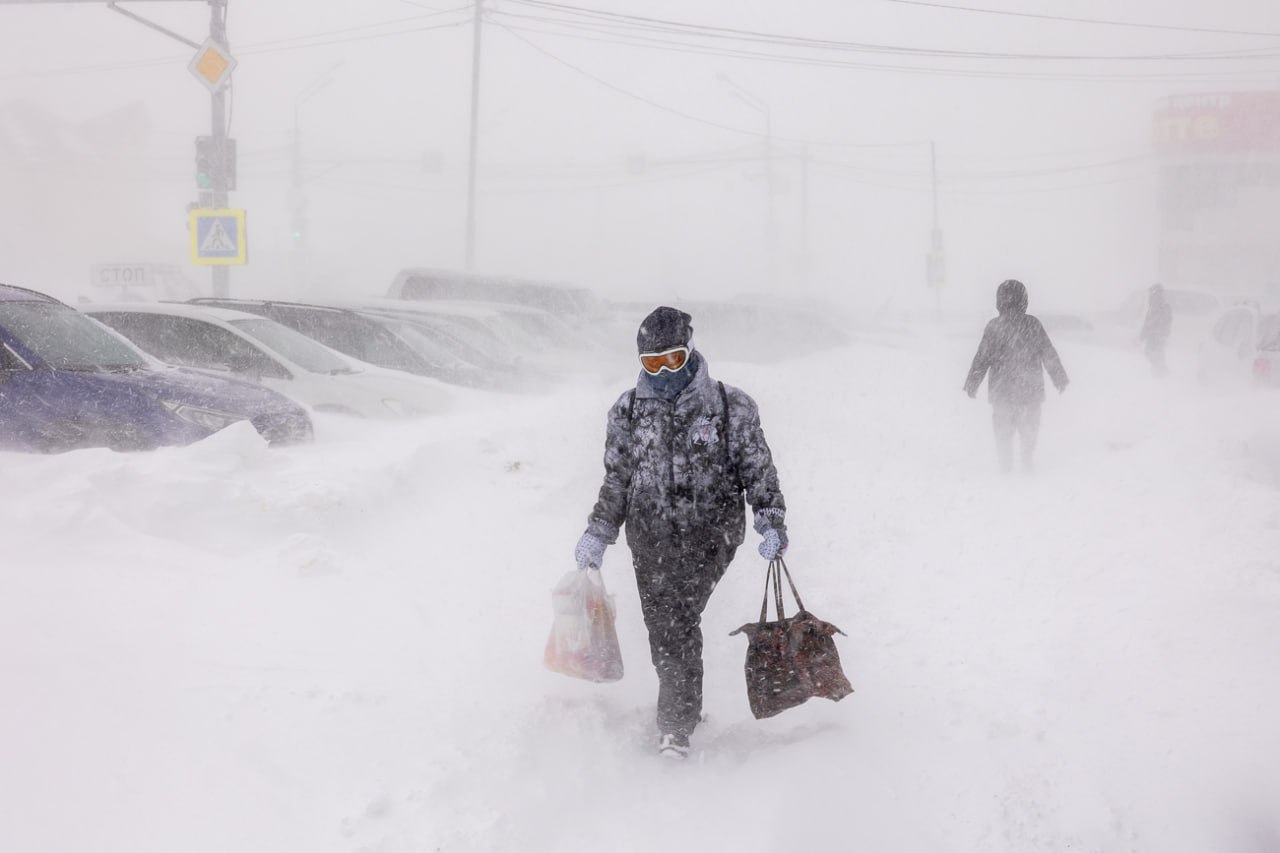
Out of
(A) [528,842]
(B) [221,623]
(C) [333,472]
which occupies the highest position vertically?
(C) [333,472]

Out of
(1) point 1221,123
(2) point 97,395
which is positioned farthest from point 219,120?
(1) point 1221,123

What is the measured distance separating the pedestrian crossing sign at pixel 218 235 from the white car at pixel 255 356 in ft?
8.73

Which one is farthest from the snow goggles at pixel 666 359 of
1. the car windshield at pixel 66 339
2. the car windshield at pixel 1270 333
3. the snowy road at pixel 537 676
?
the car windshield at pixel 1270 333

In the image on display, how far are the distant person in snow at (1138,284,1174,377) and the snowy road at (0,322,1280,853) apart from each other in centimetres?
896

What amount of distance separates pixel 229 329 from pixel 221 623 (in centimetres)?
633

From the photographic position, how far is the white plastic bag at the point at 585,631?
3.88 meters

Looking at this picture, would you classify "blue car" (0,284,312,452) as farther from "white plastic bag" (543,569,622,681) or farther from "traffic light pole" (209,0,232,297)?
"traffic light pole" (209,0,232,297)

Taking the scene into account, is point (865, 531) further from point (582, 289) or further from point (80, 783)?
point (582, 289)

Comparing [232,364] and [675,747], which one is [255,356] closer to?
[232,364]

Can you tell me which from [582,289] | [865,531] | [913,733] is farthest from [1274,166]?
[913,733]

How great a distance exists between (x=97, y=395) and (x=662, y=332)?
507 centimetres

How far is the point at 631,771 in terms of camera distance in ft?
12.4

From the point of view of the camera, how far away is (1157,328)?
1555 cm

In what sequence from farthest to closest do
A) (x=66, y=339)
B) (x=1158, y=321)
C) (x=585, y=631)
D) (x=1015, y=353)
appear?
(x=1158, y=321) < (x=1015, y=353) < (x=66, y=339) < (x=585, y=631)
